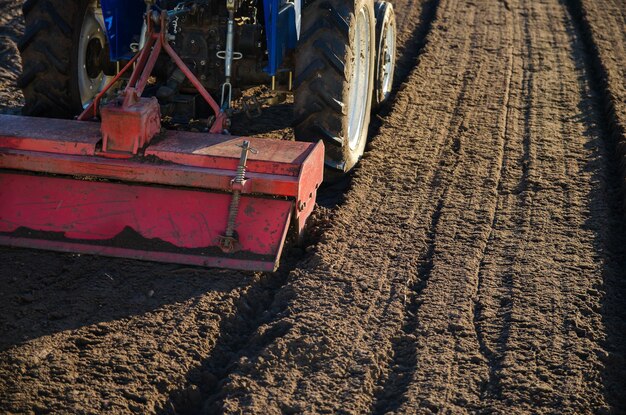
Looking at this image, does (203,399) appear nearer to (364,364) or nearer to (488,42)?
(364,364)

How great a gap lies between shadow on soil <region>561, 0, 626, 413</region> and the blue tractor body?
2198 millimetres

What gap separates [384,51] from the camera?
289 inches

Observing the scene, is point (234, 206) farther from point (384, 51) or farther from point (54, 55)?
point (384, 51)

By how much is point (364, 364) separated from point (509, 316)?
874 millimetres

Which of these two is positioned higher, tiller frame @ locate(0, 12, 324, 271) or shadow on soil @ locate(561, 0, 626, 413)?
tiller frame @ locate(0, 12, 324, 271)

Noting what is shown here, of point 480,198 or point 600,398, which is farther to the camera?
point 480,198

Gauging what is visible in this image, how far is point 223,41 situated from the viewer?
19.2 ft

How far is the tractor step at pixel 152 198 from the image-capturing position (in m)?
4.84

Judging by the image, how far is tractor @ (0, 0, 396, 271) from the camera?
486 centimetres

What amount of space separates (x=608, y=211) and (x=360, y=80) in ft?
6.39

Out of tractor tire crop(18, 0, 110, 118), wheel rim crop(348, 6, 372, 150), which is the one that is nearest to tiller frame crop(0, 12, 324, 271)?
tractor tire crop(18, 0, 110, 118)

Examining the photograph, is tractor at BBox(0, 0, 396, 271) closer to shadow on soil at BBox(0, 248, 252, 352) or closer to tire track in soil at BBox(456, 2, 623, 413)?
shadow on soil at BBox(0, 248, 252, 352)

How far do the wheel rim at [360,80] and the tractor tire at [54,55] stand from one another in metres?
1.79

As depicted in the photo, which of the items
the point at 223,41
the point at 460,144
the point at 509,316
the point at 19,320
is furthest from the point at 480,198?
the point at 19,320
